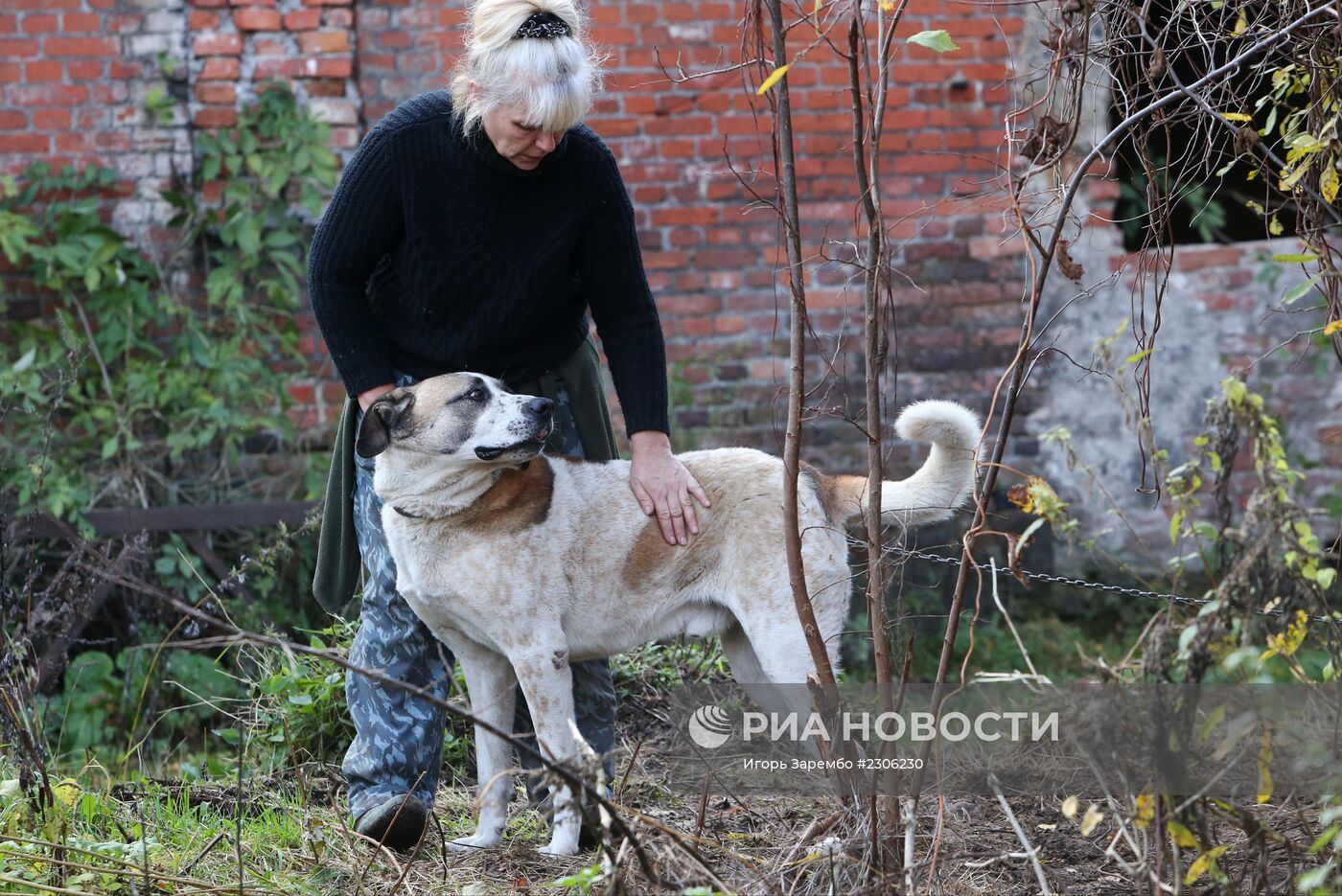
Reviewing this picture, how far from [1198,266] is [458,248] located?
4406 millimetres

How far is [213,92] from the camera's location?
19.1ft

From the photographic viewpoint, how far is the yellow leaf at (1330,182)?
259cm

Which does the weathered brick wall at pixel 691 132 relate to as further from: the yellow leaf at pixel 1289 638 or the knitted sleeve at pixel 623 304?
the yellow leaf at pixel 1289 638

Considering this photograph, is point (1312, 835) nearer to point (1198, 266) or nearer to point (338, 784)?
point (338, 784)

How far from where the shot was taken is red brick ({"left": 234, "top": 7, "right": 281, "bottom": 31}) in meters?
5.81

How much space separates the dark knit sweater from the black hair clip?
26 cm

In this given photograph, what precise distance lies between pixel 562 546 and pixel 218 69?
3645 mm

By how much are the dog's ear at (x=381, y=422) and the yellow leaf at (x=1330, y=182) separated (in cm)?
209

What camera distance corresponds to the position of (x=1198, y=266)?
6.29 metres

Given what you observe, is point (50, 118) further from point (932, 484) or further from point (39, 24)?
point (932, 484)

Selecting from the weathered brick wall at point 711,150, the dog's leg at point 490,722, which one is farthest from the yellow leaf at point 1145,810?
the weathered brick wall at point 711,150

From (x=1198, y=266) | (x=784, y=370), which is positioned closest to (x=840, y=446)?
(x=784, y=370)

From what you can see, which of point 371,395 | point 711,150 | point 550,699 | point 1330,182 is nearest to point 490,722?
point 550,699

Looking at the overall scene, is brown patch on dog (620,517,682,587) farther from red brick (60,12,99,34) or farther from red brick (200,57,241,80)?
red brick (60,12,99,34)
